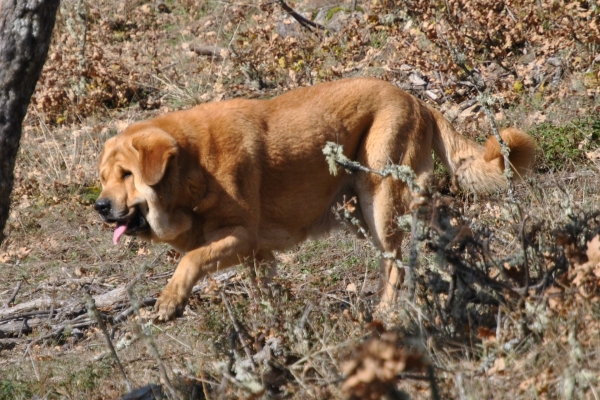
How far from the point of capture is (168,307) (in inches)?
195

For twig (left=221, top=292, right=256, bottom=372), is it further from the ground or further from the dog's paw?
the dog's paw

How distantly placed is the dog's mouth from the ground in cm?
35

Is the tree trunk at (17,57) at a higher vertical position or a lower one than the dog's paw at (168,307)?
higher

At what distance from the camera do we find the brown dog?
5602mm

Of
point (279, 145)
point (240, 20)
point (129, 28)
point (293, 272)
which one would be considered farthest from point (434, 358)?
point (129, 28)

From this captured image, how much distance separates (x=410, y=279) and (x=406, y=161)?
90.9 inches

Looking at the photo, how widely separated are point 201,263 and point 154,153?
0.85 m

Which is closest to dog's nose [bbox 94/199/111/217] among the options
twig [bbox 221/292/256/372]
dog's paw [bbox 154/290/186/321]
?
dog's paw [bbox 154/290/186/321]

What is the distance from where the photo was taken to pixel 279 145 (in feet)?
19.9

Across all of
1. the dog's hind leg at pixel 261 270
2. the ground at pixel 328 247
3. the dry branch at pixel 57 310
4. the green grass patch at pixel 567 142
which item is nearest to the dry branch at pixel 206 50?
the ground at pixel 328 247

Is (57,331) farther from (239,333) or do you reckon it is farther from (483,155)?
(483,155)

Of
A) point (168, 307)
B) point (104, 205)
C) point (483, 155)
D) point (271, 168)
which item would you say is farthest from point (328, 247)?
point (168, 307)

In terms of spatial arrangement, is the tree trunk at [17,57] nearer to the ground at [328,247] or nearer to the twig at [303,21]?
the ground at [328,247]

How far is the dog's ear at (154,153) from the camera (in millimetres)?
5457
